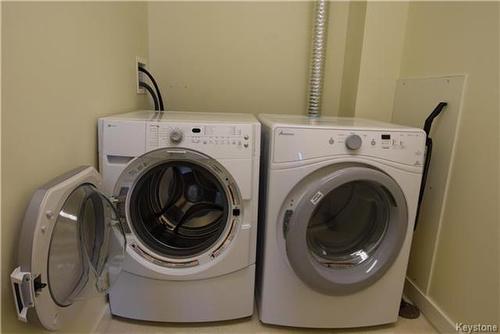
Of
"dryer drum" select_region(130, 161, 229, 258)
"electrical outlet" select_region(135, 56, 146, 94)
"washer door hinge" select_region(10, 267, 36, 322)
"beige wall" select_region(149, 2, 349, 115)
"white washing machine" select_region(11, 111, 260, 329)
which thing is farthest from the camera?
"beige wall" select_region(149, 2, 349, 115)

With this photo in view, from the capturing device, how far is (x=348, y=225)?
133 cm

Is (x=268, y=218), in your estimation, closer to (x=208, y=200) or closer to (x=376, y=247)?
(x=208, y=200)

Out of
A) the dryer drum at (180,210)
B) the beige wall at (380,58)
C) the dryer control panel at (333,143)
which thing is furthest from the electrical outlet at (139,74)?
the beige wall at (380,58)

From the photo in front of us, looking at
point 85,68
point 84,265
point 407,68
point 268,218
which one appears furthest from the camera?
point 407,68

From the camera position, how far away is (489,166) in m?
1.13

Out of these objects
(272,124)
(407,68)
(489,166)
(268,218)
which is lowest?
(268,218)

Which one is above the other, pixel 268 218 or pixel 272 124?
pixel 272 124

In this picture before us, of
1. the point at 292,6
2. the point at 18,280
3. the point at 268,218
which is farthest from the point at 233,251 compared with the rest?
the point at 292,6

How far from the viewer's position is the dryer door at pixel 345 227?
112 centimetres

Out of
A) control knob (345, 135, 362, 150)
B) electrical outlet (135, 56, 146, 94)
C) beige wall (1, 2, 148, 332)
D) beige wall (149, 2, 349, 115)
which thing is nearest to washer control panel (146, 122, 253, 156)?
beige wall (1, 2, 148, 332)

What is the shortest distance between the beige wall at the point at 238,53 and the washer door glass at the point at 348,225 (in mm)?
862

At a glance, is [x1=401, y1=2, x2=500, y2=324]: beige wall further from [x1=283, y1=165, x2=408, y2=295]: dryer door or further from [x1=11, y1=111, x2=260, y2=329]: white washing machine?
[x1=11, y1=111, x2=260, y2=329]: white washing machine

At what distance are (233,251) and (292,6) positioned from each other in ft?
4.79

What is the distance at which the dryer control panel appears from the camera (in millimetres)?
1145
